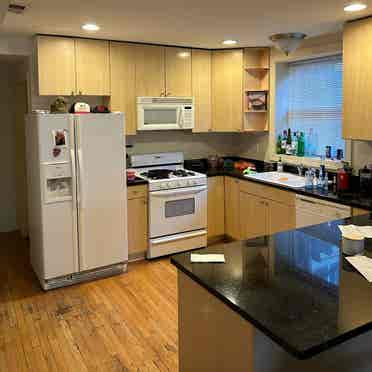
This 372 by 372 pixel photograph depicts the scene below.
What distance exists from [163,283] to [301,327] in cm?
264

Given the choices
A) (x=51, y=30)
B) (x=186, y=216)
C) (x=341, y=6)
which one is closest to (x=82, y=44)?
(x=51, y=30)

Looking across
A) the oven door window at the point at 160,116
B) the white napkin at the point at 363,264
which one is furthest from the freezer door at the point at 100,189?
the white napkin at the point at 363,264

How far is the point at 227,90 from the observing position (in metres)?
4.93

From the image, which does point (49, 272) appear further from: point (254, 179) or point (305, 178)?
point (305, 178)

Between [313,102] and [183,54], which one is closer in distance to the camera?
[313,102]

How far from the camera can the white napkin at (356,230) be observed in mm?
2203

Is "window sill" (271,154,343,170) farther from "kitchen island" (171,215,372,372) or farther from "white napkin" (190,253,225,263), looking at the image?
"white napkin" (190,253,225,263)

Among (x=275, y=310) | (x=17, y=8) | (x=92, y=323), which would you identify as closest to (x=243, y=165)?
(x=92, y=323)

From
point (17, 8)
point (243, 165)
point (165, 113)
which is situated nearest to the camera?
point (17, 8)

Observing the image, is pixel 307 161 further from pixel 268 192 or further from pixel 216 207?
pixel 216 207

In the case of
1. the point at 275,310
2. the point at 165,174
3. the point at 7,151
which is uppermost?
the point at 7,151

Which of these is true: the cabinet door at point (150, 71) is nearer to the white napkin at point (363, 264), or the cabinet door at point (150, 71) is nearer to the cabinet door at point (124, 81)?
the cabinet door at point (124, 81)

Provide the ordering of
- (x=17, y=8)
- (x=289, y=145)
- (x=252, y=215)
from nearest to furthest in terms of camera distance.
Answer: (x=17, y=8), (x=252, y=215), (x=289, y=145)

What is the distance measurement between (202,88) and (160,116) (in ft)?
2.27
